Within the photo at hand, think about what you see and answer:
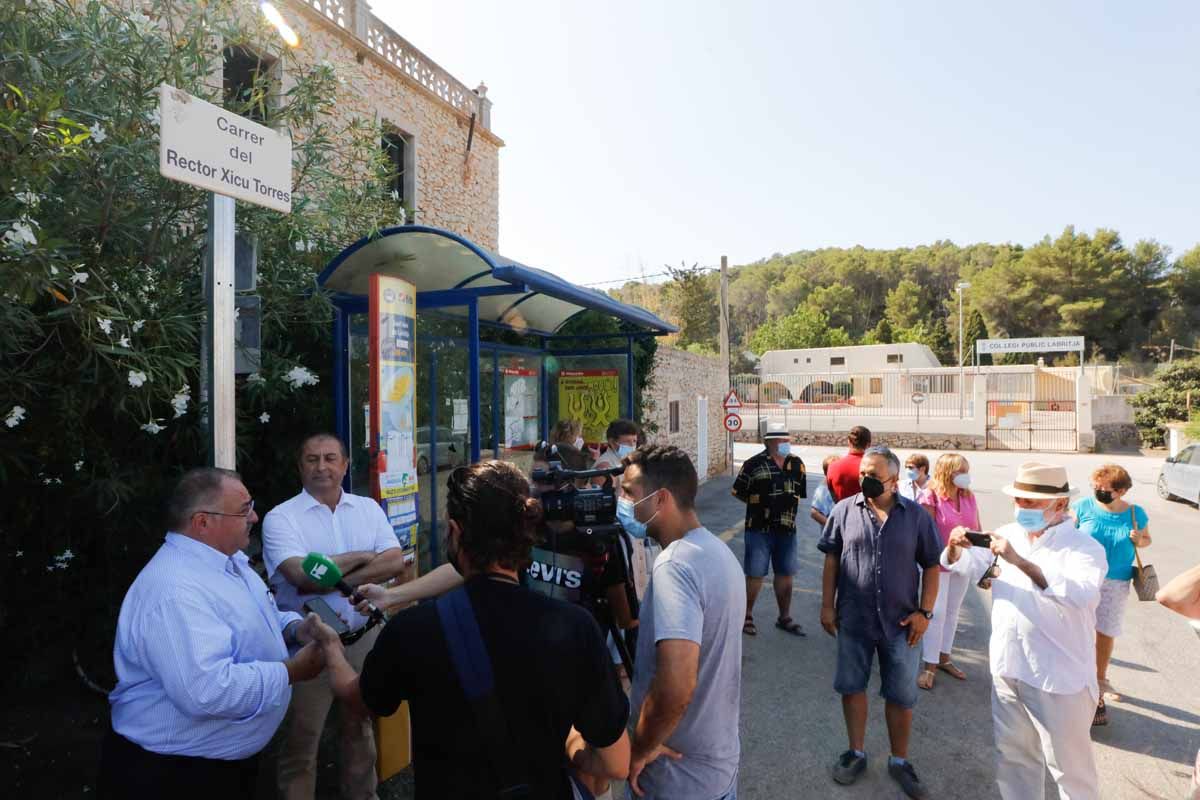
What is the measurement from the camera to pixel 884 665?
10.9 feet

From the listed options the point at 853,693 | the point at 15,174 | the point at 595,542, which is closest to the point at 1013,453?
the point at 853,693

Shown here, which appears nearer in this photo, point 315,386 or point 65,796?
point 65,796

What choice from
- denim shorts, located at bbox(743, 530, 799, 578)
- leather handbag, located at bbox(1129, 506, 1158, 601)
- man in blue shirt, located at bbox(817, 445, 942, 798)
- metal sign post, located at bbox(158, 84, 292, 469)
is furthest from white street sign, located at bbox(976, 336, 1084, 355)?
metal sign post, located at bbox(158, 84, 292, 469)

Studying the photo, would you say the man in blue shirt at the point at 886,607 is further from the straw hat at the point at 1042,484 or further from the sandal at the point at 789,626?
Result: the sandal at the point at 789,626

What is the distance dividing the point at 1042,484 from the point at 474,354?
142 inches

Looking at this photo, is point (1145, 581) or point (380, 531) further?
point (1145, 581)

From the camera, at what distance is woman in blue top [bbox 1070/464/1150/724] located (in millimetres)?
3984

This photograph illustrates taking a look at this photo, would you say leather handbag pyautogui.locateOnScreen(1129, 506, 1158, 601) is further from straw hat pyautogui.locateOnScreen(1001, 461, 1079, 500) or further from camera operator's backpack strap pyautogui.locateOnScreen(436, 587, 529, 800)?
camera operator's backpack strap pyautogui.locateOnScreen(436, 587, 529, 800)

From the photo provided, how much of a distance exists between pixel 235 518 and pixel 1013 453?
87.7ft

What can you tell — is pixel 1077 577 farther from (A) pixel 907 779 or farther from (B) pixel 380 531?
(B) pixel 380 531

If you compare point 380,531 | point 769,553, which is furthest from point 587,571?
point 769,553

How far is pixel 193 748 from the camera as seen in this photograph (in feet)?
6.30

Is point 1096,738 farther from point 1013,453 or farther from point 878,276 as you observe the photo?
point 878,276

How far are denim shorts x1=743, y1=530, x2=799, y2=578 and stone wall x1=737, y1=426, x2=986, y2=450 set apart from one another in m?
19.3
